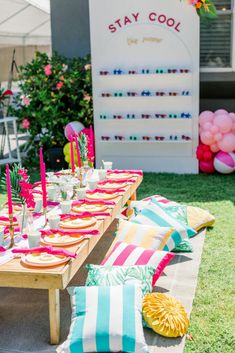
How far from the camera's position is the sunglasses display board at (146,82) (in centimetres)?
841

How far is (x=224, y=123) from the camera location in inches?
320

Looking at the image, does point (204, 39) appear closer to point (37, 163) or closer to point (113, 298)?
point (37, 163)

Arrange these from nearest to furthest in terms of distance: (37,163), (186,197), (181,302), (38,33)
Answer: (181,302) → (186,197) → (37,163) → (38,33)

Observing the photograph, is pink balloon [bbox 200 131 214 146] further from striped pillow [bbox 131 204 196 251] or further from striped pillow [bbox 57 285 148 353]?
striped pillow [bbox 57 285 148 353]

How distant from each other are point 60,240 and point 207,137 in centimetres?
492

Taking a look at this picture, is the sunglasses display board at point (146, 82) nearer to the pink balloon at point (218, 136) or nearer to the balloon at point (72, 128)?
the balloon at point (72, 128)

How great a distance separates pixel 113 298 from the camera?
342 cm

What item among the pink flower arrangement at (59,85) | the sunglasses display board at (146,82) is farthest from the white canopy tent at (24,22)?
the sunglasses display board at (146,82)

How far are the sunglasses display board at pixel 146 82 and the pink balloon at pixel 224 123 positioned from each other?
0.50 m

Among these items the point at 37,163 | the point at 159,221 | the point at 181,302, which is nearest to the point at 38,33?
the point at 37,163

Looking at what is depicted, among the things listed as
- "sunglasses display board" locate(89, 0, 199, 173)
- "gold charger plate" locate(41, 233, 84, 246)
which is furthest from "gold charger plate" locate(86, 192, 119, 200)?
"sunglasses display board" locate(89, 0, 199, 173)

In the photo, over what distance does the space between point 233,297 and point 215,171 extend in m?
4.76

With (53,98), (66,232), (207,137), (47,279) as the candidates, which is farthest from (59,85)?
(47,279)

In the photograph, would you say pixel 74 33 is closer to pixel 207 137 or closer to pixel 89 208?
pixel 207 137
